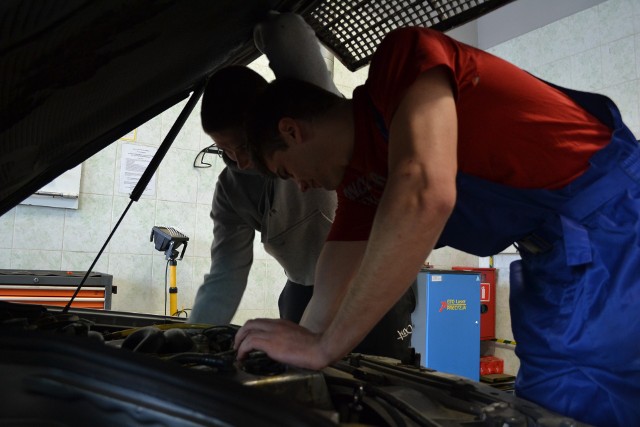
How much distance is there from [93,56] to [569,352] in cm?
83

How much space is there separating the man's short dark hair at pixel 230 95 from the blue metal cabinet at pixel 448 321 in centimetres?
294

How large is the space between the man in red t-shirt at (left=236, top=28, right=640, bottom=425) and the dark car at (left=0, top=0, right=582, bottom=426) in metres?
0.09

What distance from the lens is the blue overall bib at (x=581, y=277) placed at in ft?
2.45

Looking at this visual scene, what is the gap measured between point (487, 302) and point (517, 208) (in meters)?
4.33

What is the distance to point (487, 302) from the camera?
4879 millimetres

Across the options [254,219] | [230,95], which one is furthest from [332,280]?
[254,219]

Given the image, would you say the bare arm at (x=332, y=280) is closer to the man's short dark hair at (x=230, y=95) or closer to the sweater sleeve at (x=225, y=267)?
the man's short dark hair at (x=230, y=95)

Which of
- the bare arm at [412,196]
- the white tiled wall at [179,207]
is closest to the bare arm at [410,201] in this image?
the bare arm at [412,196]

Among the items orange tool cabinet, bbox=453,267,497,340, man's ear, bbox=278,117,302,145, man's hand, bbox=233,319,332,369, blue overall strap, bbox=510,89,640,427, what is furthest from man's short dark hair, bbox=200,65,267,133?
orange tool cabinet, bbox=453,267,497,340

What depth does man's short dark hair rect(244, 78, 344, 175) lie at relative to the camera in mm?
954

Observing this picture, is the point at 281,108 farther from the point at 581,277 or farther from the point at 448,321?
the point at 448,321

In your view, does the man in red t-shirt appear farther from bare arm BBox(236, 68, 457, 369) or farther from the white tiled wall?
the white tiled wall

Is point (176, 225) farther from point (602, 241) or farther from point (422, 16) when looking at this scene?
point (602, 241)

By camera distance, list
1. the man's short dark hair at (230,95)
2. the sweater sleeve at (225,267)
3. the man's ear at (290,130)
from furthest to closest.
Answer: the sweater sleeve at (225,267) < the man's short dark hair at (230,95) < the man's ear at (290,130)
